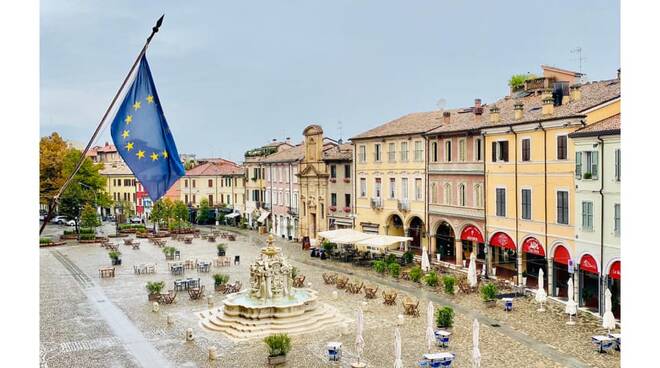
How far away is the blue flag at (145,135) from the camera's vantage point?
48.3 feet

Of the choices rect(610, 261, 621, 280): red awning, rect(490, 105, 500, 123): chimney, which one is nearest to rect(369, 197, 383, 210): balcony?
rect(490, 105, 500, 123): chimney

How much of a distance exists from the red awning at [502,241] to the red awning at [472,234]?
3.76 feet

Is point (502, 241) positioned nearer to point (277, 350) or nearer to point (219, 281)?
point (219, 281)

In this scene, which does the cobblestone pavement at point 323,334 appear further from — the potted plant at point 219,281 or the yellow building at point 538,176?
the yellow building at point 538,176

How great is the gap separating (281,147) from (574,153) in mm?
52775

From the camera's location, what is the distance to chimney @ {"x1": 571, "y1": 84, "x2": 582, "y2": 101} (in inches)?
1368

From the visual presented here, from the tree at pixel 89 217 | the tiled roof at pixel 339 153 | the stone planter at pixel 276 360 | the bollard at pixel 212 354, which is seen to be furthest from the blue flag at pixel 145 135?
the tree at pixel 89 217

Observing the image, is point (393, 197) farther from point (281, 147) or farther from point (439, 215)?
point (281, 147)

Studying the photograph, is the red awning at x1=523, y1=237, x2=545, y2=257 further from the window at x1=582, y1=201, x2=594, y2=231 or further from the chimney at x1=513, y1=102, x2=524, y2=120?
the chimney at x1=513, y1=102, x2=524, y2=120

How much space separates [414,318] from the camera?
1119 inches

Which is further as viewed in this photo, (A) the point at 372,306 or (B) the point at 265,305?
(A) the point at 372,306
